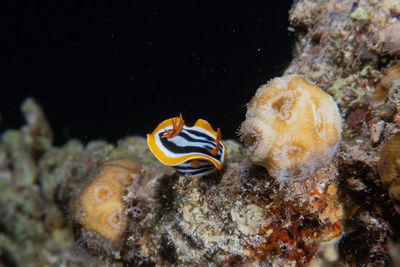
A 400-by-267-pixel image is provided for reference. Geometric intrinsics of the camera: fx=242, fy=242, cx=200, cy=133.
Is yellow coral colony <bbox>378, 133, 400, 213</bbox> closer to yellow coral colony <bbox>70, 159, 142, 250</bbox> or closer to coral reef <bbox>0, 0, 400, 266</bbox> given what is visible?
coral reef <bbox>0, 0, 400, 266</bbox>

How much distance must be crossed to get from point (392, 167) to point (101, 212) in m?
2.61

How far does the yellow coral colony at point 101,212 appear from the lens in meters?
2.61

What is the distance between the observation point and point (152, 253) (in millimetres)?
2471

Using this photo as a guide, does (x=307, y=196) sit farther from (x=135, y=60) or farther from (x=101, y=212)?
(x=135, y=60)

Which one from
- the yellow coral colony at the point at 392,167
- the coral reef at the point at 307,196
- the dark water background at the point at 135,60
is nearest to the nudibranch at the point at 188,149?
the coral reef at the point at 307,196

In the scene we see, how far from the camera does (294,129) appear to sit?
5.33 feet

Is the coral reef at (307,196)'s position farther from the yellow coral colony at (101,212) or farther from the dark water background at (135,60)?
the dark water background at (135,60)

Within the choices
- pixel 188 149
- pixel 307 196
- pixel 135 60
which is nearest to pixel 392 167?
pixel 307 196

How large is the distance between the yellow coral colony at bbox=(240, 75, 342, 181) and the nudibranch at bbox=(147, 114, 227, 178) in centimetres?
38

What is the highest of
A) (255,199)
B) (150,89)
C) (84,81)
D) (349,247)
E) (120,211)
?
(255,199)

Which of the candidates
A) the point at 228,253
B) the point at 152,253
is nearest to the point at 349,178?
the point at 228,253

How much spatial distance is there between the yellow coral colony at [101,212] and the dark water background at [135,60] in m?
1.64

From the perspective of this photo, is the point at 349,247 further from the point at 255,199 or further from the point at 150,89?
the point at 150,89

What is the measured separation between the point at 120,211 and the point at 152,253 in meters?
0.56
